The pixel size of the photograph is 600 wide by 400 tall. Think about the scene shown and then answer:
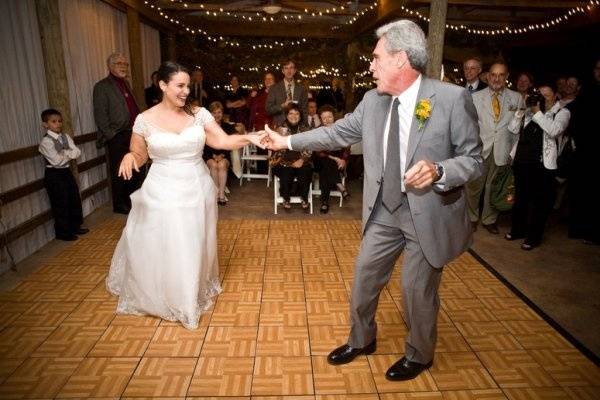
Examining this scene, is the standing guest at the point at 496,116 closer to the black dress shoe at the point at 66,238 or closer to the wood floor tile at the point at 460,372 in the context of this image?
the wood floor tile at the point at 460,372

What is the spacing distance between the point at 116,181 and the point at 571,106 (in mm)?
5808

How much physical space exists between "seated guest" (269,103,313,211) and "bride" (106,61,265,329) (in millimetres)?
2632

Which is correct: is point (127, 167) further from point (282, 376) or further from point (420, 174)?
point (420, 174)

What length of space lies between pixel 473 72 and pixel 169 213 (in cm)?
413

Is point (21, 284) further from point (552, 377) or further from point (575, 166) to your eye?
point (575, 166)

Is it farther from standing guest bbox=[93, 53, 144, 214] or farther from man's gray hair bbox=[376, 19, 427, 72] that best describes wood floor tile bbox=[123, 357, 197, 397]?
standing guest bbox=[93, 53, 144, 214]

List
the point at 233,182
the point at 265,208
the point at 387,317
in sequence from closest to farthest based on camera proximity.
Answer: the point at 387,317
the point at 265,208
the point at 233,182

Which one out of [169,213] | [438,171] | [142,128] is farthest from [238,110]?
[438,171]

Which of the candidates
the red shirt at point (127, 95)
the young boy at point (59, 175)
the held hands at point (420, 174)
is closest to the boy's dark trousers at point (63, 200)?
the young boy at point (59, 175)

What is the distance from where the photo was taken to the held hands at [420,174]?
196 centimetres

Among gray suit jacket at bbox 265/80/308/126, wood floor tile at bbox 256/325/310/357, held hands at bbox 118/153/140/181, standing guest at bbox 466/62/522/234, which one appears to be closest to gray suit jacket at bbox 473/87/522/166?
standing guest at bbox 466/62/522/234

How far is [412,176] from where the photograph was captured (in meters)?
1.97

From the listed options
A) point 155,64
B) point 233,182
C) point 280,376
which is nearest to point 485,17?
point 233,182

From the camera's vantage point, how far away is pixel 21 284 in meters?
3.79
